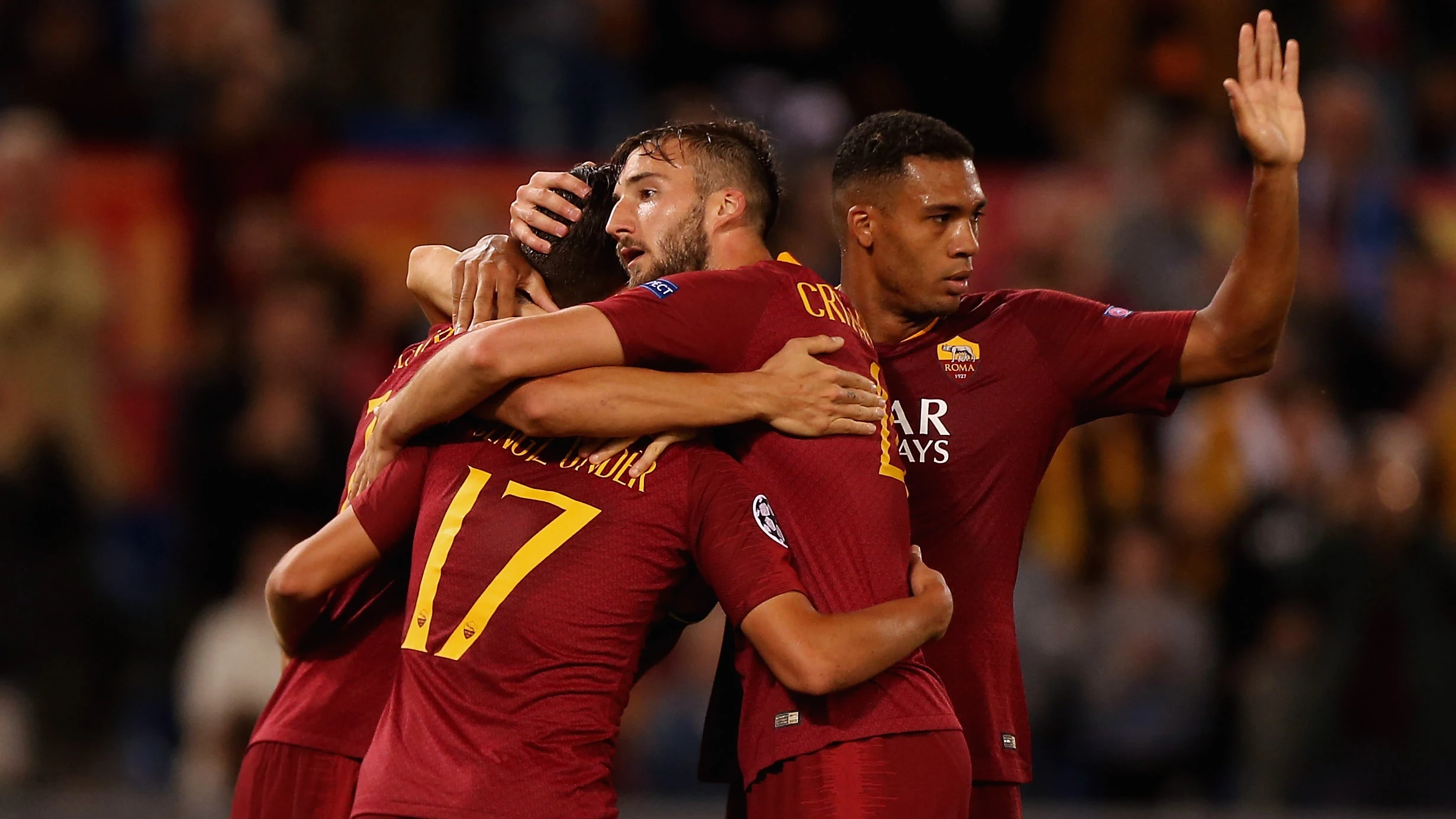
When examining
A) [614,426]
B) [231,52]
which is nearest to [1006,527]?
[614,426]

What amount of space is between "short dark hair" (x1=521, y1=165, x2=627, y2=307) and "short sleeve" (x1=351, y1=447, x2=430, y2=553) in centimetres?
67

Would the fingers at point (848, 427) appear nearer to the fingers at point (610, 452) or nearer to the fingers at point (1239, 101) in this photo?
the fingers at point (610, 452)

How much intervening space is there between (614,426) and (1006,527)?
127 cm

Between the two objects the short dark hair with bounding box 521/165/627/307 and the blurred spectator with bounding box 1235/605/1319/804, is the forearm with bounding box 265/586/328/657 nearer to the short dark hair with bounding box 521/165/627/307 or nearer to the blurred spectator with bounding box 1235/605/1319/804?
the short dark hair with bounding box 521/165/627/307

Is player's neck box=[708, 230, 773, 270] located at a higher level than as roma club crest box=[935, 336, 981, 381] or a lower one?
higher

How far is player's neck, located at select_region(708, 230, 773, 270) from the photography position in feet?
16.4

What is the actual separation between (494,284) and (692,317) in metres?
0.74

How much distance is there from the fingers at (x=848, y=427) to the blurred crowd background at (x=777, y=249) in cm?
488

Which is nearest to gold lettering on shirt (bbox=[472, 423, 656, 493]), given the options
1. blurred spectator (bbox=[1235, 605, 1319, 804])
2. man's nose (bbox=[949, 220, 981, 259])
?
man's nose (bbox=[949, 220, 981, 259])

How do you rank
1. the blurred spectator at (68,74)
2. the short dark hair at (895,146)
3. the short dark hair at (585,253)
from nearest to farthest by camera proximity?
the short dark hair at (585,253)
the short dark hair at (895,146)
the blurred spectator at (68,74)

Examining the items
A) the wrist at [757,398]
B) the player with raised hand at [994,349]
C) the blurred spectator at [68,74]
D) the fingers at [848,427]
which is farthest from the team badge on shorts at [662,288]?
the blurred spectator at [68,74]

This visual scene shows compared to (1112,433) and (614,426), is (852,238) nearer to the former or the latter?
(614,426)

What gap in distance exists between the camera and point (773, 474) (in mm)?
4742

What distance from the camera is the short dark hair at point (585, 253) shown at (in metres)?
5.22
